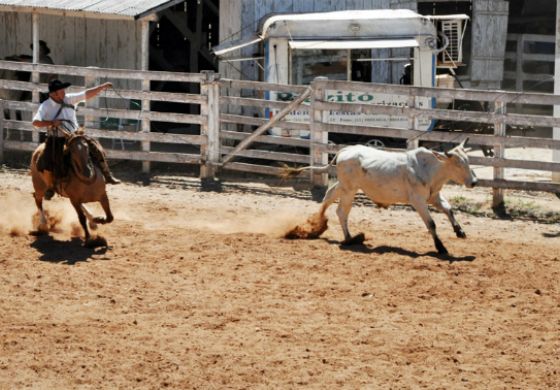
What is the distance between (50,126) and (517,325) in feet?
18.3

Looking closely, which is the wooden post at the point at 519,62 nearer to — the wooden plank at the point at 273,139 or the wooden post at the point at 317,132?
the wooden plank at the point at 273,139

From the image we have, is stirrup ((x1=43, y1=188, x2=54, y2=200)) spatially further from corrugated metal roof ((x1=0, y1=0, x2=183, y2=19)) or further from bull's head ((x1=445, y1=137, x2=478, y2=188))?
corrugated metal roof ((x1=0, y1=0, x2=183, y2=19))

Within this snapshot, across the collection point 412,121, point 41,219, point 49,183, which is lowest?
point 41,219

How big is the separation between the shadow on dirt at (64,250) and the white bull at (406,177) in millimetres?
2697

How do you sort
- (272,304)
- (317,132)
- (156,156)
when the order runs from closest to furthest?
(272,304) < (317,132) < (156,156)

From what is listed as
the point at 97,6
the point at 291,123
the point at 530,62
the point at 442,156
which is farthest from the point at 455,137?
the point at 530,62

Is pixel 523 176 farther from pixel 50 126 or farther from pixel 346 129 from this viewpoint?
pixel 50 126

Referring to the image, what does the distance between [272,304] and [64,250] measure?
3.18 m

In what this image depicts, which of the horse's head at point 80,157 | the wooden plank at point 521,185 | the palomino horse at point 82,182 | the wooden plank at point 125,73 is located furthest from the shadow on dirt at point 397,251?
the wooden plank at point 125,73

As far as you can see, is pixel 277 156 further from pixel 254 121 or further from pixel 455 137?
pixel 455 137

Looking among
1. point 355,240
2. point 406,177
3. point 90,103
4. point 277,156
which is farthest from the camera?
point 90,103

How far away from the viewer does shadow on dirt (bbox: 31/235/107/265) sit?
40.4 ft

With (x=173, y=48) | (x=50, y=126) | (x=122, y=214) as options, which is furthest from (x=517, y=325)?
(x=173, y=48)

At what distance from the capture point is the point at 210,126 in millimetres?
17719
